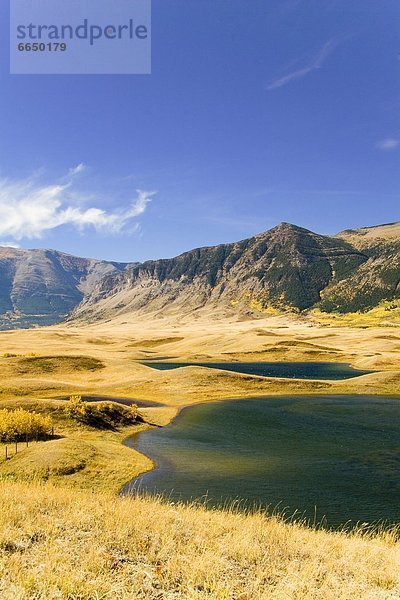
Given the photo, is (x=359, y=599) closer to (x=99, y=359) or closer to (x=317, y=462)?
(x=317, y=462)

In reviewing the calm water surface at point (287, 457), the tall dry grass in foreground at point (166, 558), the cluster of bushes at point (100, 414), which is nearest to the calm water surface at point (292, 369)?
the calm water surface at point (287, 457)

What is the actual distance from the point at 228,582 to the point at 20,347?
169089mm

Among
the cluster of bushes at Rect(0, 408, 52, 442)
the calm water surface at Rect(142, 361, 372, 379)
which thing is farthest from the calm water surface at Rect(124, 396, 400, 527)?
the calm water surface at Rect(142, 361, 372, 379)

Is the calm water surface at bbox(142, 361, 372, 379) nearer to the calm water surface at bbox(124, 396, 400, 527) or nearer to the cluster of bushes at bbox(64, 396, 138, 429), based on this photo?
the calm water surface at bbox(124, 396, 400, 527)

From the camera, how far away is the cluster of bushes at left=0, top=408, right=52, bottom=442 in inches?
1738

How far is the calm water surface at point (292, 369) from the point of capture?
120m

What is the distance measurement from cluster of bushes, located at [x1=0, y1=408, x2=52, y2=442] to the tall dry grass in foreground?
30433 millimetres

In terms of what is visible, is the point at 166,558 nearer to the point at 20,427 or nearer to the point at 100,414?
the point at 20,427

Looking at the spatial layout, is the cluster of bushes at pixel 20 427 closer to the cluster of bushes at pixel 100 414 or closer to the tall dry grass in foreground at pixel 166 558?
the cluster of bushes at pixel 100 414

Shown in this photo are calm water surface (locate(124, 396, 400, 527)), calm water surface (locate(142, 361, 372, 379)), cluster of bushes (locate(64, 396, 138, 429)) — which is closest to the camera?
calm water surface (locate(124, 396, 400, 527))

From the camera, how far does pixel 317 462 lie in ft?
138

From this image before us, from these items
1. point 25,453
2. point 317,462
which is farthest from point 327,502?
point 25,453

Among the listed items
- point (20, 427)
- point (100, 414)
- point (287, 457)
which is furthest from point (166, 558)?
point (100, 414)

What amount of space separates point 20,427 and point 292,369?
338 feet
